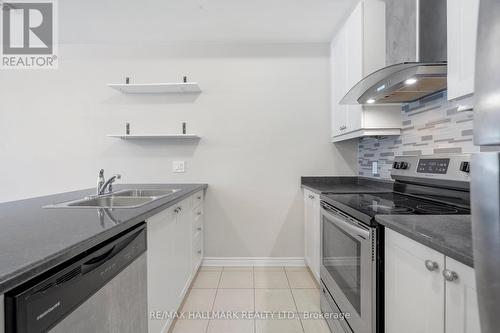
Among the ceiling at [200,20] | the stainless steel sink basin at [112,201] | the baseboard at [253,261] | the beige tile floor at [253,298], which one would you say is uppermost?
the ceiling at [200,20]

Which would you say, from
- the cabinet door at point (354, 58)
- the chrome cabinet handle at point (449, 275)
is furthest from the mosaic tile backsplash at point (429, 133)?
the chrome cabinet handle at point (449, 275)

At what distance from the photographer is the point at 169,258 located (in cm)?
156

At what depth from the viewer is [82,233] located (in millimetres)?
811

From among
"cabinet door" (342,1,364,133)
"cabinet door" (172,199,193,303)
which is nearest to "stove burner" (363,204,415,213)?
"cabinet door" (342,1,364,133)

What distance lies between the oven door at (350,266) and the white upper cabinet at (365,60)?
806mm

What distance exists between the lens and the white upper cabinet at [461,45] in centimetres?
96

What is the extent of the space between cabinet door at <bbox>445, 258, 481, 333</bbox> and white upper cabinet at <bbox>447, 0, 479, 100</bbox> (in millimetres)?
690

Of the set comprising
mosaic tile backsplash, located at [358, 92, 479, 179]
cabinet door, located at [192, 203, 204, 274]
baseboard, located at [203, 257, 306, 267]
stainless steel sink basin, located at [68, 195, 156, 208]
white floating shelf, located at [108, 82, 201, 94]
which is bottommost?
baseboard, located at [203, 257, 306, 267]

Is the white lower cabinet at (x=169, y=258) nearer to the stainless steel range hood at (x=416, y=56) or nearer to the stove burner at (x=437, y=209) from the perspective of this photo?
the stove burner at (x=437, y=209)

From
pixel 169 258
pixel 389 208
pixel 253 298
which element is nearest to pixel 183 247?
pixel 169 258

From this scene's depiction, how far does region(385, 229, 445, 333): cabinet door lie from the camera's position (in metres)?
0.78

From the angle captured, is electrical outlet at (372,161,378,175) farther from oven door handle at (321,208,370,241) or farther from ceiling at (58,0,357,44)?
ceiling at (58,0,357,44)

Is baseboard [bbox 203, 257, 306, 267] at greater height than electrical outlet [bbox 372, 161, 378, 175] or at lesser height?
lesser

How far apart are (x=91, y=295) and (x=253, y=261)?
2.16 metres
